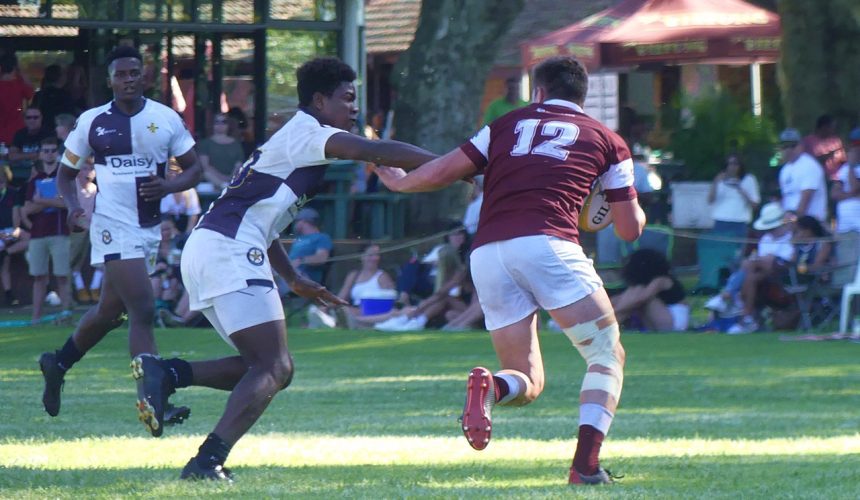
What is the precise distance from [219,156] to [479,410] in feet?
45.6

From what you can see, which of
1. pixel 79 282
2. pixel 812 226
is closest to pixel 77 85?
pixel 79 282

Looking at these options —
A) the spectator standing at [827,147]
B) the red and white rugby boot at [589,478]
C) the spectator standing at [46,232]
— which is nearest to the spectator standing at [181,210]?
the spectator standing at [46,232]

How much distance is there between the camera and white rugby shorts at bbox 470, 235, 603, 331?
23.5ft

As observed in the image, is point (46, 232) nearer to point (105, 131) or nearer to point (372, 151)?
point (105, 131)

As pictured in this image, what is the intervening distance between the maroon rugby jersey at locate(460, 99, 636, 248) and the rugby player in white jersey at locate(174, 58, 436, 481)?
329mm

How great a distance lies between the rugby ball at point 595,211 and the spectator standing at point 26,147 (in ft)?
45.2

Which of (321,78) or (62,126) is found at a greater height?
(321,78)

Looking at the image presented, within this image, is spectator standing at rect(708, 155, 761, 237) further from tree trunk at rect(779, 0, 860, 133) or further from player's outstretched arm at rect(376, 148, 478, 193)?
player's outstretched arm at rect(376, 148, 478, 193)

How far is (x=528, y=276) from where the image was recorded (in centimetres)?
719

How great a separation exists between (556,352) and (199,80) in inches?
355

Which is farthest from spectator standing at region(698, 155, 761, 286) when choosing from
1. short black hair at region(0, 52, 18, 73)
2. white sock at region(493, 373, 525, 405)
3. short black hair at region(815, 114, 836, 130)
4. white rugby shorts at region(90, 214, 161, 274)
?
white sock at region(493, 373, 525, 405)

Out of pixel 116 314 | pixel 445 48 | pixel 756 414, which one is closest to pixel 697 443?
pixel 756 414

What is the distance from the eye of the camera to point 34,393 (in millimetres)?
12047

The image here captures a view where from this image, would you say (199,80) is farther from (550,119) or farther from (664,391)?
(550,119)
